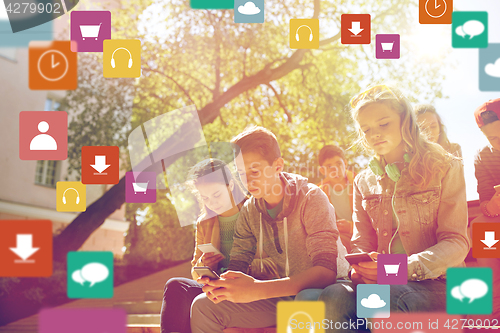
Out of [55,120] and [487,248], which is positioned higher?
[55,120]

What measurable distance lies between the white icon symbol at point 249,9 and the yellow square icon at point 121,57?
28.8 inches

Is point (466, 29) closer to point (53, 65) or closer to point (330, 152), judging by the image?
point (330, 152)

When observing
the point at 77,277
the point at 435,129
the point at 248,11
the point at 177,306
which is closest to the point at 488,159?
the point at 435,129

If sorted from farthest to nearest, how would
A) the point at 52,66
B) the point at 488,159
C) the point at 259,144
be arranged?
the point at 52,66, the point at 488,159, the point at 259,144

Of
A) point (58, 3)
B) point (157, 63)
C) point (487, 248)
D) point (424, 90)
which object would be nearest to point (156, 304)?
point (58, 3)

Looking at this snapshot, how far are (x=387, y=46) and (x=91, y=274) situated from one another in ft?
7.76

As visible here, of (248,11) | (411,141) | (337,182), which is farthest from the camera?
(337,182)

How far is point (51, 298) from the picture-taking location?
7.51 m

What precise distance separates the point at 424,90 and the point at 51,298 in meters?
7.83

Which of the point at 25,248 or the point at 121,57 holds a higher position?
the point at 121,57

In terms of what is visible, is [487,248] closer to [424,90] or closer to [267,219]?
[267,219]

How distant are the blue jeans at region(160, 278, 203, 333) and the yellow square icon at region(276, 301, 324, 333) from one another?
2.14ft

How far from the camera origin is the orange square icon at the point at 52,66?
2963mm

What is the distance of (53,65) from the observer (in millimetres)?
3049
